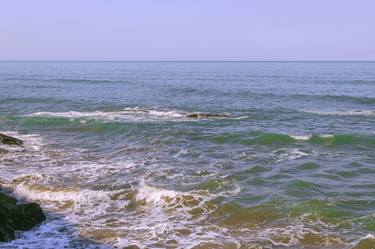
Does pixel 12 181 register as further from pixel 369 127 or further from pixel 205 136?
pixel 369 127

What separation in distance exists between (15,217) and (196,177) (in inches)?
280

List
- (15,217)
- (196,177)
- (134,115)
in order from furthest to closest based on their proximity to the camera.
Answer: (134,115) < (196,177) < (15,217)

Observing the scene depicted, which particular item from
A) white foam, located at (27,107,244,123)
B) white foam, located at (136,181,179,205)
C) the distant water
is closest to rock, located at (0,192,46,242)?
the distant water

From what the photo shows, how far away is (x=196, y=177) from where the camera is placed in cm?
1683

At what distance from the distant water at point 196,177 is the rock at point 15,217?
285 millimetres

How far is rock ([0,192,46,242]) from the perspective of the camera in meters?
10.7

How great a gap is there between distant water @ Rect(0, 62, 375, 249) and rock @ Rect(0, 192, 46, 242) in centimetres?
29

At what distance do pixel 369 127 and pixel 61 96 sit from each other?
31.2 meters

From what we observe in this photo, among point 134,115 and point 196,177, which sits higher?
point 134,115

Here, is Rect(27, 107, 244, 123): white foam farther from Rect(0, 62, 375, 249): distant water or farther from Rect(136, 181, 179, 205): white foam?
Rect(136, 181, 179, 205): white foam

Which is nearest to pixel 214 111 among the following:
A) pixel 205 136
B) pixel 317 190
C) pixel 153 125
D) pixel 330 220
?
pixel 153 125

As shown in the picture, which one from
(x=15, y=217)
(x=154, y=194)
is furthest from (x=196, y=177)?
(x=15, y=217)

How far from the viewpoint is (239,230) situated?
39.2 feet

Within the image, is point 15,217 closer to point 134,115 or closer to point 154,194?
point 154,194
